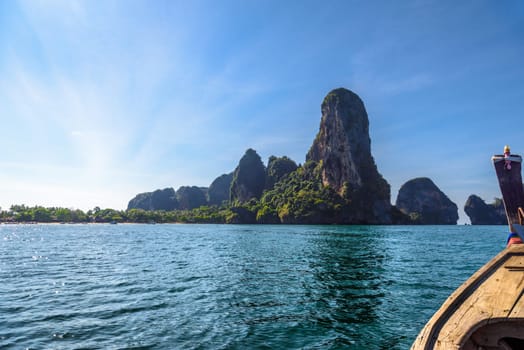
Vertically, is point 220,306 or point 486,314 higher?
point 486,314

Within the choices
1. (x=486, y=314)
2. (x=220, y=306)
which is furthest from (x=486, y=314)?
(x=220, y=306)

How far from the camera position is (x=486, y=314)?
3.78 meters

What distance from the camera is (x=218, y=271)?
22.8 meters

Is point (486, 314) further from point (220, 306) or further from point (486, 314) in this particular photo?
point (220, 306)

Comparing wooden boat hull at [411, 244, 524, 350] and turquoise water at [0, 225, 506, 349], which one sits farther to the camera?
turquoise water at [0, 225, 506, 349]

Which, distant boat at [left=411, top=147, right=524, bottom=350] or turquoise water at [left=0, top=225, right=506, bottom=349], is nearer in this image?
distant boat at [left=411, top=147, right=524, bottom=350]

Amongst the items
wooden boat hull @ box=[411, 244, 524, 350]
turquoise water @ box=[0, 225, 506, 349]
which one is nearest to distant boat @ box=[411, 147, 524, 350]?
wooden boat hull @ box=[411, 244, 524, 350]

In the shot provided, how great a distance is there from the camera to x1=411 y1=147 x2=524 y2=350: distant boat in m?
3.73

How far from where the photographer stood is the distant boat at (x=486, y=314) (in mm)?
3729

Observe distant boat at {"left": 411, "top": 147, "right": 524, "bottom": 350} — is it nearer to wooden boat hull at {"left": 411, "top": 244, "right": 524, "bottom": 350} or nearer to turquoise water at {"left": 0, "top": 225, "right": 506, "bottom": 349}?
wooden boat hull at {"left": 411, "top": 244, "right": 524, "bottom": 350}

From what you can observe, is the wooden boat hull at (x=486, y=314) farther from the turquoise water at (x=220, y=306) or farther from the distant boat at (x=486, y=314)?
the turquoise water at (x=220, y=306)

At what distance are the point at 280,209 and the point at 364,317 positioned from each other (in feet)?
606

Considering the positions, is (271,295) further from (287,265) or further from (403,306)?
(287,265)

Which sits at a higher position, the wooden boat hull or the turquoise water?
the wooden boat hull
